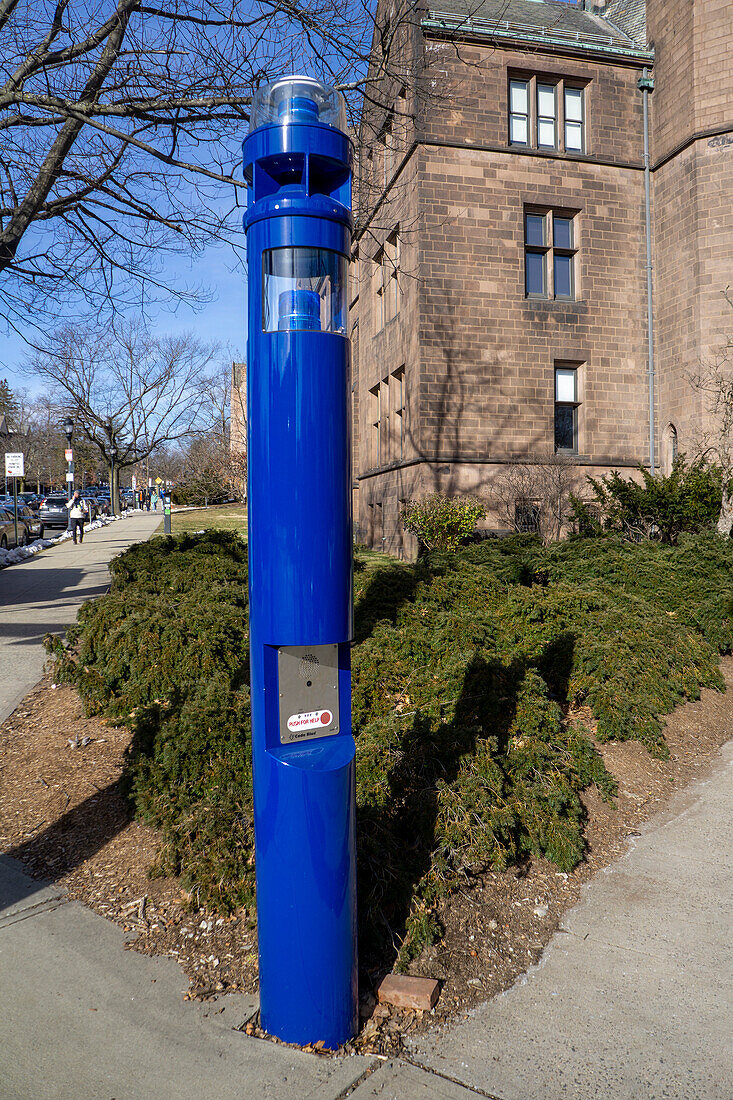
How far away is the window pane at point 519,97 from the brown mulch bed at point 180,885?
48.8 ft

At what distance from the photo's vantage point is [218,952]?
120 inches

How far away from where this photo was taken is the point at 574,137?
54.3 ft

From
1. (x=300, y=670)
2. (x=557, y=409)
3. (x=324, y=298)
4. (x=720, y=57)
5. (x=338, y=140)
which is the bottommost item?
(x=300, y=670)

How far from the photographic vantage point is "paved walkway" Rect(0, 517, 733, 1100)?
2.35 meters

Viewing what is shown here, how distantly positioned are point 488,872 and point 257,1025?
1424 mm

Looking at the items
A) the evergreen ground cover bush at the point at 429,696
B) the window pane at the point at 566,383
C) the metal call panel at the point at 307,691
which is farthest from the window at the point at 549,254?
the metal call panel at the point at 307,691

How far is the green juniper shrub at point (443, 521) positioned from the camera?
1440cm

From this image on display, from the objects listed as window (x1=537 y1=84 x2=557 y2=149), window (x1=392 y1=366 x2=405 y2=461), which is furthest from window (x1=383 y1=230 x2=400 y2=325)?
window (x1=537 y1=84 x2=557 y2=149)

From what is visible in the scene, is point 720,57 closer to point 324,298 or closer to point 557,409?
point 557,409

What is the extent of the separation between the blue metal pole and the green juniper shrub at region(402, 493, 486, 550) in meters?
11.6

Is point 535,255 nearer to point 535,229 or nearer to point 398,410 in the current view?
point 535,229

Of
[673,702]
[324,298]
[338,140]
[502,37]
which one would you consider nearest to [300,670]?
[324,298]

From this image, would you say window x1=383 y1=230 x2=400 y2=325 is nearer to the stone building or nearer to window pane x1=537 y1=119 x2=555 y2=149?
the stone building

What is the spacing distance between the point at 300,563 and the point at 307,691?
44cm
